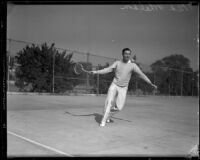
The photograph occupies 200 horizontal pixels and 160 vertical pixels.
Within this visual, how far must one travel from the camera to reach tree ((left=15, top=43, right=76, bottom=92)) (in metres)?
15.3

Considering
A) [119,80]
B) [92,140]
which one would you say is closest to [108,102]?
[119,80]

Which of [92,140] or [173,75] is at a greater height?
[173,75]

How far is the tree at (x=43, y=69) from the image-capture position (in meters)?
15.3

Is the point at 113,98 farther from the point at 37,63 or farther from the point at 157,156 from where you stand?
the point at 37,63

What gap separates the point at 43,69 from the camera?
16578 mm

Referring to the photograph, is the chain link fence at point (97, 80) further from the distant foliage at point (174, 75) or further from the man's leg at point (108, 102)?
the man's leg at point (108, 102)

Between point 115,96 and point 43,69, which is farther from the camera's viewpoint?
point 43,69

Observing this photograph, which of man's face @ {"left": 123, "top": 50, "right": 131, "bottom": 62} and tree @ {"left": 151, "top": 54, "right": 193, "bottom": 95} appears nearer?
man's face @ {"left": 123, "top": 50, "right": 131, "bottom": 62}

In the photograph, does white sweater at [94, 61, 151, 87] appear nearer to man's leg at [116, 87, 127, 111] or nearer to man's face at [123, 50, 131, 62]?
man's leg at [116, 87, 127, 111]

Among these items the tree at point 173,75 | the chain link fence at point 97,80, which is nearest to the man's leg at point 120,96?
the chain link fence at point 97,80

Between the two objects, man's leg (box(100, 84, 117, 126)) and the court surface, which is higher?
man's leg (box(100, 84, 117, 126))

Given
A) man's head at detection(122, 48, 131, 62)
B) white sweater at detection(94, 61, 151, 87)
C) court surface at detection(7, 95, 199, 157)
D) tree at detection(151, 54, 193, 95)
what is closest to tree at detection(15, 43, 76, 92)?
tree at detection(151, 54, 193, 95)

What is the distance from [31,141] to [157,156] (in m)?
1.84

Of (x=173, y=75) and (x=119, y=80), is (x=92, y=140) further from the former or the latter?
(x=173, y=75)
